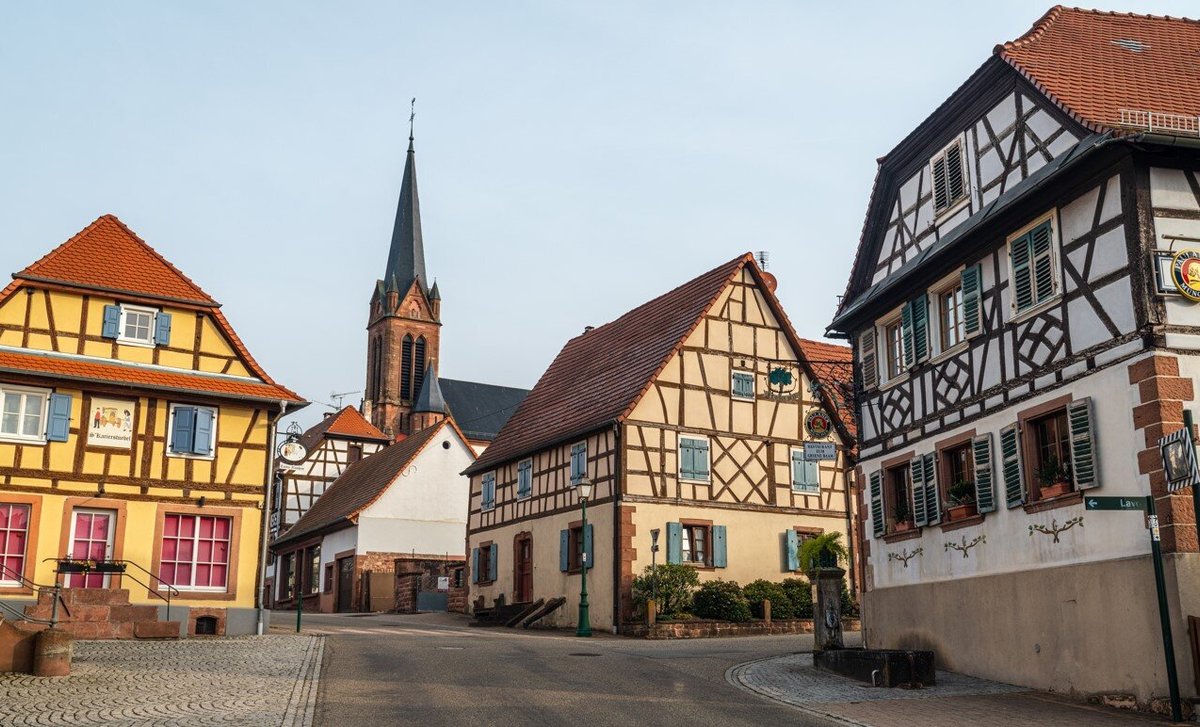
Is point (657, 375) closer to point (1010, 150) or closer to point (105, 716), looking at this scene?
point (1010, 150)

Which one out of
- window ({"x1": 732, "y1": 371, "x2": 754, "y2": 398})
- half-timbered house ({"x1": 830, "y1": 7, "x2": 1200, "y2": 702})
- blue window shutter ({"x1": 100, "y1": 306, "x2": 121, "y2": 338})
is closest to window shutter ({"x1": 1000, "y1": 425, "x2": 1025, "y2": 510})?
half-timbered house ({"x1": 830, "y1": 7, "x2": 1200, "y2": 702})

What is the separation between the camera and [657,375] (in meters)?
32.9

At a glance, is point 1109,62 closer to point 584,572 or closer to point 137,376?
point 584,572

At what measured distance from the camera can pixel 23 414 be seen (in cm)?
2516

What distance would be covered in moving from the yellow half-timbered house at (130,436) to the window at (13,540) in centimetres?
2

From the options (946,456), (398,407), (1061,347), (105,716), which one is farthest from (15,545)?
(398,407)

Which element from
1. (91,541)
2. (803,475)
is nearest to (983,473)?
(803,475)

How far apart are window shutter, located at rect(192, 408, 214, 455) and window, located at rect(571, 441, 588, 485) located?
1041 cm

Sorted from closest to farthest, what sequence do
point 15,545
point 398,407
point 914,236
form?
point 914,236
point 15,545
point 398,407

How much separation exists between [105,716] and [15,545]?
12165mm

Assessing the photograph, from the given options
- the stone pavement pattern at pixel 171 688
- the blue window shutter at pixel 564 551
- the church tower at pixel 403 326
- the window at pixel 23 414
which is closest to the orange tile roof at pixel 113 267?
the window at pixel 23 414

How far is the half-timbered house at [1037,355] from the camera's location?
51.2ft

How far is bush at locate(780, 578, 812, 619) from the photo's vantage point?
105 feet

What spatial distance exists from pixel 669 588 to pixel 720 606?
1362 millimetres
